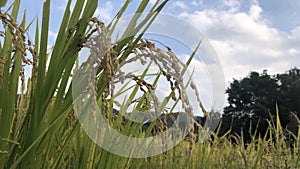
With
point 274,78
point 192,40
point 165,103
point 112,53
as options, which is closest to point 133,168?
point 165,103

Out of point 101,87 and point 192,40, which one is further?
point 192,40

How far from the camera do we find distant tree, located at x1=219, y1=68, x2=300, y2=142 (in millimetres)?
25644

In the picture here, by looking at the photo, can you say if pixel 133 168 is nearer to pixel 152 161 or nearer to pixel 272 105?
pixel 152 161

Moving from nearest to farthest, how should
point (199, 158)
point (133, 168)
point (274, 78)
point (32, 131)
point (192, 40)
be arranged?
1. point (32, 131)
2. point (192, 40)
3. point (133, 168)
4. point (199, 158)
5. point (274, 78)

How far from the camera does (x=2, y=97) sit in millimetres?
978

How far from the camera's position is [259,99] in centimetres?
2756

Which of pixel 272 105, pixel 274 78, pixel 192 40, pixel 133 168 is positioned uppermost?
pixel 274 78

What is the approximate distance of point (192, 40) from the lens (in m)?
1.29

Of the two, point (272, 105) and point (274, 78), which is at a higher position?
point (274, 78)

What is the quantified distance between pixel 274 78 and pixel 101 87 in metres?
30.6

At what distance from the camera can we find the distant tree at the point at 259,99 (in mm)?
25644

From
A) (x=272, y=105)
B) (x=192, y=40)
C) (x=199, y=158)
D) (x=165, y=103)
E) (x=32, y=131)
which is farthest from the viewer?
(x=272, y=105)

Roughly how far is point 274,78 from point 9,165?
30.6 meters

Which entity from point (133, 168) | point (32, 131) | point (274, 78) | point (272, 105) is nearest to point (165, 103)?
point (133, 168)
